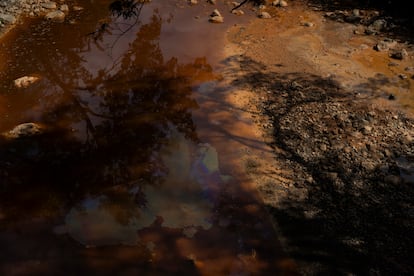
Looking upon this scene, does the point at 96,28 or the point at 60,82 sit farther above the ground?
the point at 96,28

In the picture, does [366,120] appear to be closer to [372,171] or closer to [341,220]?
[372,171]

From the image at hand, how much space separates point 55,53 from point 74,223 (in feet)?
18.7

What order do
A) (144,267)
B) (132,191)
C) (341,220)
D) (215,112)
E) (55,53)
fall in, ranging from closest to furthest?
(144,267) → (341,220) → (132,191) → (215,112) → (55,53)

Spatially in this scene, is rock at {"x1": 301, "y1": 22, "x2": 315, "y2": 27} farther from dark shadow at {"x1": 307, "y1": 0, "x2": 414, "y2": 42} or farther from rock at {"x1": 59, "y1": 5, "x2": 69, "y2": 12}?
rock at {"x1": 59, "y1": 5, "x2": 69, "y2": 12}

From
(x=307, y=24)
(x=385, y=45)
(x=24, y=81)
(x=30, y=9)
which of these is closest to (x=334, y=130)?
(x=385, y=45)

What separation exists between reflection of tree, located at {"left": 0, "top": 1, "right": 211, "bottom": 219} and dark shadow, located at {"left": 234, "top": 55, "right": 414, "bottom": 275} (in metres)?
2.01

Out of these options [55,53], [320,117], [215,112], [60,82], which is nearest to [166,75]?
[215,112]

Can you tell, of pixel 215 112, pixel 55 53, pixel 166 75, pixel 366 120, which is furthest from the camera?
pixel 55 53

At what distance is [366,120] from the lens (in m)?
7.48

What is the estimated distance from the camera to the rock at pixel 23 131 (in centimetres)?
729

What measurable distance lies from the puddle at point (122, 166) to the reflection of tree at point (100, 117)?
0.08 ft

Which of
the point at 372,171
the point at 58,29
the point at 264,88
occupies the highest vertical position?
the point at 58,29

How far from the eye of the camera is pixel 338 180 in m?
6.34

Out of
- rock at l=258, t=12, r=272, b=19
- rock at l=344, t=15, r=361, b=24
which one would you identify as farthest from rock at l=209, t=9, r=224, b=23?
rock at l=344, t=15, r=361, b=24
